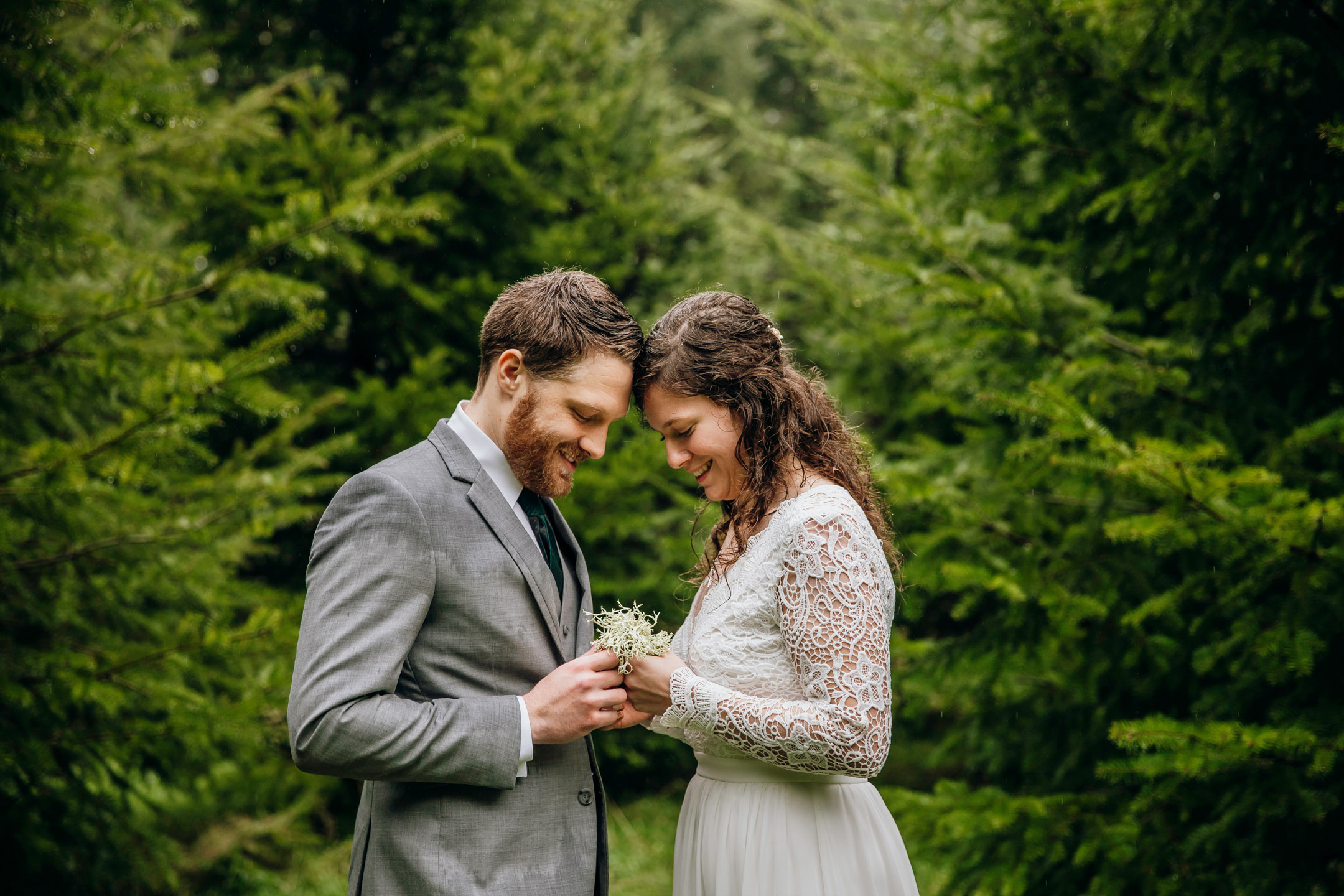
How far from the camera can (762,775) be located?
2.42 m

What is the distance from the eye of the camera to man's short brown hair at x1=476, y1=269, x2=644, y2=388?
2.31 meters

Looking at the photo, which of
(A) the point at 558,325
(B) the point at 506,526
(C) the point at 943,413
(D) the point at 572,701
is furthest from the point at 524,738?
(C) the point at 943,413

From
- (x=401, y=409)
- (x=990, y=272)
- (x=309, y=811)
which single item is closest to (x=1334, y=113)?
(x=990, y=272)

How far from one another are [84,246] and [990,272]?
13.6 ft

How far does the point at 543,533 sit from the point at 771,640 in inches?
26.3

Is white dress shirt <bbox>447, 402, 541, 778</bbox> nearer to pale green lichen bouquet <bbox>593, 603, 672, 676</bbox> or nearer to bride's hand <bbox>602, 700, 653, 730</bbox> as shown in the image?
pale green lichen bouquet <bbox>593, 603, 672, 676</bbox>

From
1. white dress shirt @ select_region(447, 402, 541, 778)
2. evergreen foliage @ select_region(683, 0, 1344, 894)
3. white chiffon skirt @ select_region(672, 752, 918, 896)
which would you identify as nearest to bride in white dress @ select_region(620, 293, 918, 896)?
white chiffon skirt @ select_region(672, 752, 918, 896)

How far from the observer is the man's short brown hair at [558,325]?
91.0 inches

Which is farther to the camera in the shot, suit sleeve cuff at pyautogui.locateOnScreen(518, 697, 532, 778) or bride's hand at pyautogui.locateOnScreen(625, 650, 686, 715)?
bride's hand at pyautogui.locateOnScreen(625, 650, 686, 715)

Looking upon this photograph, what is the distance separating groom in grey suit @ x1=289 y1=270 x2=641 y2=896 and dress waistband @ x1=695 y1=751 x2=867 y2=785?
0.34 m

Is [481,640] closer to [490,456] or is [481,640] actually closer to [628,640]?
[628,640]

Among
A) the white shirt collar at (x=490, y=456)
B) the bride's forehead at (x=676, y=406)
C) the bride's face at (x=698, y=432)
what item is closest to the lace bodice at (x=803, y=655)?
the bride's face at (x=698, y=432)

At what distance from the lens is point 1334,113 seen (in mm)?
2947

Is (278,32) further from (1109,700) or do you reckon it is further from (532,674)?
(1109,700)
